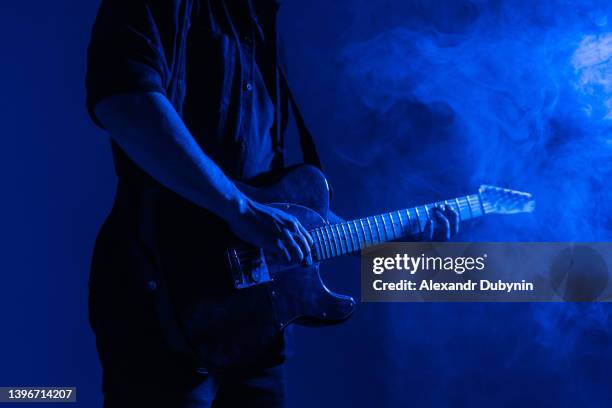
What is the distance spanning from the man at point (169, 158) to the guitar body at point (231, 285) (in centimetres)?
3

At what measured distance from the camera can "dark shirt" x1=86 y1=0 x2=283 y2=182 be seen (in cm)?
88

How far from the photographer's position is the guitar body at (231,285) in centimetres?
95

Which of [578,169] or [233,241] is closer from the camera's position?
[233,241]

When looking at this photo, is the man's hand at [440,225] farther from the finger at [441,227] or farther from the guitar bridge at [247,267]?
the guitar bridge at [247,267]

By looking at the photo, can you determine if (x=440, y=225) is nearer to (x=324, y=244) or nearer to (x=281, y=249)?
(x=324, y=244)

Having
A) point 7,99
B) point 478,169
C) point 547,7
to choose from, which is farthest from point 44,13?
point 547,7

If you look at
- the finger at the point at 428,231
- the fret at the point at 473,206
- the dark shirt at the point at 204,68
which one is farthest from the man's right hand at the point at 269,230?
the fret at the point at 473,206

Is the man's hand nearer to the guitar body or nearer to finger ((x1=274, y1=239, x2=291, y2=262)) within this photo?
the guitar body

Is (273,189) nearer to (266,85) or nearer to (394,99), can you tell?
(266,85)

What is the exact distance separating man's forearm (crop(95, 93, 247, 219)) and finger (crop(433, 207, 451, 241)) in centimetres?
63

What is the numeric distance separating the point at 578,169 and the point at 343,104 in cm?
70

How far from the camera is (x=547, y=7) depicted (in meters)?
1.77

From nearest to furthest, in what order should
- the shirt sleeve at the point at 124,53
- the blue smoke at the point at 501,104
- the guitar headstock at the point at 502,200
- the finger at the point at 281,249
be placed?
the shirt sleeve at the point at 124,53 → the finger at the point at 281,249 → the guitar headstock at the point at 502,200 → the blue smoke at the point at 501,104
